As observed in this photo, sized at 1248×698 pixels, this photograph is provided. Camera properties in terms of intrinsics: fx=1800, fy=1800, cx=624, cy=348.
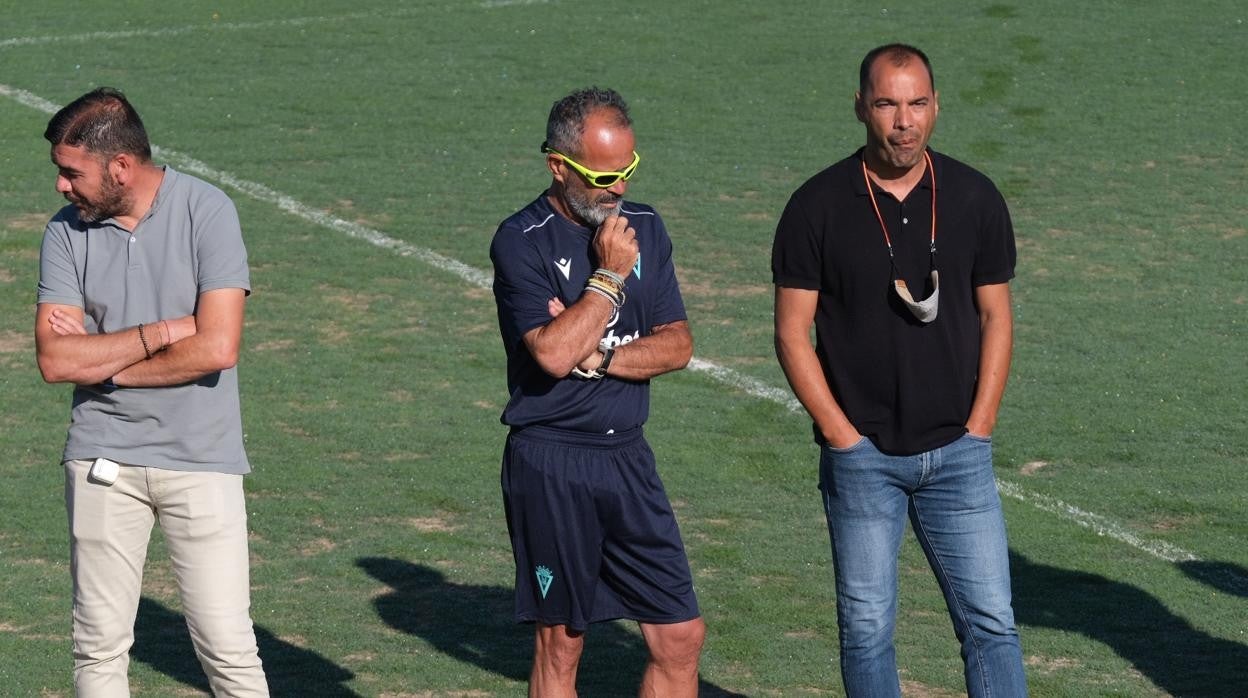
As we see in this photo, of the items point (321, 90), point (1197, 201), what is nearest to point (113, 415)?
point (1197, 201)

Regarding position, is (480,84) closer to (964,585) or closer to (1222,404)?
(1222,404)

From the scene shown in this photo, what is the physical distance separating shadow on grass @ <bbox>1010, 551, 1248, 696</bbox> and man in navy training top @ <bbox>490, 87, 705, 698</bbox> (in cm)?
218

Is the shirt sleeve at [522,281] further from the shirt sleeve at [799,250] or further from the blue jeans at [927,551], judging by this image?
the blue jeans at [927,551]

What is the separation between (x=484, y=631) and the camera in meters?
7.26

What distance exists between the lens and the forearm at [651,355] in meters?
5.28

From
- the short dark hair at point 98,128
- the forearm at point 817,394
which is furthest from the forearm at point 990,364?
the short dark hair at point 98,128

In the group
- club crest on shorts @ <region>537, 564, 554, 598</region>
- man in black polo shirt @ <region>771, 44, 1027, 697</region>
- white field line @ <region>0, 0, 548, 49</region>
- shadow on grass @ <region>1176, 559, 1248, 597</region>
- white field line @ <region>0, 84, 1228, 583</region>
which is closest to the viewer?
man in black polo shirt @ <region>771, 44, 1027, 697</region>

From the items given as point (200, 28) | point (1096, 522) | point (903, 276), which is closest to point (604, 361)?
point (903, 276)

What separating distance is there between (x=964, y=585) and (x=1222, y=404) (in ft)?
18.1

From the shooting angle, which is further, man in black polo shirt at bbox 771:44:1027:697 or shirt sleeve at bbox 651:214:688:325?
shirt sleeve at bbox 651:214:688:325

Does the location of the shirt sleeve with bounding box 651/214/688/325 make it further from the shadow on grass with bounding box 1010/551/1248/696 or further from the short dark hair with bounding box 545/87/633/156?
the shadow on grass with bounding box 1010/551/1248/696

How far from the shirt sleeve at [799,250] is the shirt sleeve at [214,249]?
1607mm

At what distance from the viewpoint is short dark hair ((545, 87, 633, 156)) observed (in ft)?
16.8

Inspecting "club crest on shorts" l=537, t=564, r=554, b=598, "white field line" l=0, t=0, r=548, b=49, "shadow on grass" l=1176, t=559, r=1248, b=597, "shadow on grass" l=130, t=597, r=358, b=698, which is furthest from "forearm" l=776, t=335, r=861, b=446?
"white field line" l=0, t=0, r=548, b=49
